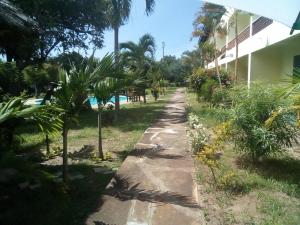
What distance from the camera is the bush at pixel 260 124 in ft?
19.0

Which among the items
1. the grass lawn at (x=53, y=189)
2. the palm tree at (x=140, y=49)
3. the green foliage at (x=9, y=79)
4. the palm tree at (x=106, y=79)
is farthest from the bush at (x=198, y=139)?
the palm tree at (x=140, y=49)

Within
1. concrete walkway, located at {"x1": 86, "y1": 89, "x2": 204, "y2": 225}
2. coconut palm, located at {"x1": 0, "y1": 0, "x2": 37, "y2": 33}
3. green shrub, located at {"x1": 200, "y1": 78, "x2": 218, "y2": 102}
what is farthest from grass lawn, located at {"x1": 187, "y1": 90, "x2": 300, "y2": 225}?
green shrub, located at {"x1": 200, "y1": 78, "x2": 218, "y2": 102}

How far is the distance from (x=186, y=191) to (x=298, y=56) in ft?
34.1

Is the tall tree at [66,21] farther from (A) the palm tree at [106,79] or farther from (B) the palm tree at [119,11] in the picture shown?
(A) the palm tree at [106,79]

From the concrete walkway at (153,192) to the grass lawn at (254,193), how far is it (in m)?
0.24

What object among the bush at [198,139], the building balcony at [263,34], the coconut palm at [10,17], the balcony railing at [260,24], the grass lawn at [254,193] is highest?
the balcony railing at [260,24]

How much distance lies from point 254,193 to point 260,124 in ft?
4.66

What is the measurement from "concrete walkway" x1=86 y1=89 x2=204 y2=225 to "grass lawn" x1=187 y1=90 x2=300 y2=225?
0.24m

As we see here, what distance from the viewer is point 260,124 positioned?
19.6 ft

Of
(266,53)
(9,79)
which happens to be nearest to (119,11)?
(9,79)

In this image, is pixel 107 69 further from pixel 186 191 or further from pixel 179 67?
pixel 179 67

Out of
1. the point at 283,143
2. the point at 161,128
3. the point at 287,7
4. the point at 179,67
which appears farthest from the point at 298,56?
the point at 179,67

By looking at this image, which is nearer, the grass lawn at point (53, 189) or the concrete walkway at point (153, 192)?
the grass lawn at point (53, 189)

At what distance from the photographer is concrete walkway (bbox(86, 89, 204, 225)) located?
439cm
